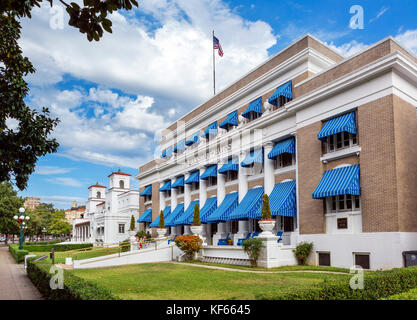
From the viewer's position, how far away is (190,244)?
23.7 meters

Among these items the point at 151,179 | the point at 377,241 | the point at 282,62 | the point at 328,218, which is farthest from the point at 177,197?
the point at 377,241

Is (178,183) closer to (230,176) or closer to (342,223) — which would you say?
(230,176)

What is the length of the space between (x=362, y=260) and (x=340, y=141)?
5.92 meters

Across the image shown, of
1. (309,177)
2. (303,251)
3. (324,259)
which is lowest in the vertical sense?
(324,259)

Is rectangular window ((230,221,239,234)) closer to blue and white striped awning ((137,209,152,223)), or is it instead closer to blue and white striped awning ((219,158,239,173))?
blue and white striped awning ((219,158,239,173))

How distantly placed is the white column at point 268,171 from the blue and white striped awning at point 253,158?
0.41m

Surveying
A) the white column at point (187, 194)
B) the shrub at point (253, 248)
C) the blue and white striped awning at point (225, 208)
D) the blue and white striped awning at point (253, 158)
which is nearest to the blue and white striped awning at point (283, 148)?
the blue and white striped awning at point (253, 158)

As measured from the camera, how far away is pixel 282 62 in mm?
24156

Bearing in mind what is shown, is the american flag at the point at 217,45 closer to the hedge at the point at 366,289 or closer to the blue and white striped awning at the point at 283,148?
the blue and white striped awning at the point at 283,148

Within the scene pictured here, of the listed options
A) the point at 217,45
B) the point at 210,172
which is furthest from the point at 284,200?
the point at 217,45

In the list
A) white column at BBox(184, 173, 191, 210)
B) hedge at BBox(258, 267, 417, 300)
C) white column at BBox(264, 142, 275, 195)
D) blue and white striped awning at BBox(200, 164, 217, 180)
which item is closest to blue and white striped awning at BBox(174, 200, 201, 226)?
white column at BBox(184, 173, 191, 210)

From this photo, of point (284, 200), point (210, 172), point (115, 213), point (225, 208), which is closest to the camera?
point (284, 200)

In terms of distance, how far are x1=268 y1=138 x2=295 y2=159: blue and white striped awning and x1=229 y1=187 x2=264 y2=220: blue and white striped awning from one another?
9.53 ft

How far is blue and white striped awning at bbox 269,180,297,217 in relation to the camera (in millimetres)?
20531
